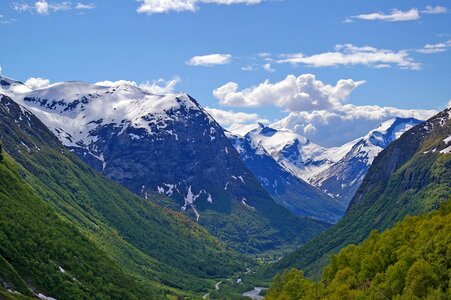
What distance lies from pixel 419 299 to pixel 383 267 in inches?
1433

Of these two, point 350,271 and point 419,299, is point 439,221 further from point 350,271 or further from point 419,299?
point 419,299

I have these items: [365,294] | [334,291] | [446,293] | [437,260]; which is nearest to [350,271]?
[334,291]

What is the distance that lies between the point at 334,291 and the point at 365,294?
661 inches

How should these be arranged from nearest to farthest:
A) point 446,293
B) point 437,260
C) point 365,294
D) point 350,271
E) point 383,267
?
point 446,293
point 437,260
point 365,294
point 383,267
point 350,271

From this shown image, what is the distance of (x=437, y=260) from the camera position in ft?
506

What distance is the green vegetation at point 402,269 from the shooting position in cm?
14725

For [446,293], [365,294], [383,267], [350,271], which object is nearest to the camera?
[446,293]

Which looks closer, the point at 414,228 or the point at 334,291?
the point at 334,291

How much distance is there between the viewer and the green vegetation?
14725cm

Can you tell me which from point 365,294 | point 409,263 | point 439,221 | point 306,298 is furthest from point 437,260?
point 306,298

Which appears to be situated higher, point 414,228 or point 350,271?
point 414,228

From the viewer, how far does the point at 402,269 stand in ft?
525

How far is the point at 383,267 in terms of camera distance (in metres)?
179

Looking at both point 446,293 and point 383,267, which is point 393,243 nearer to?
point 383,267
